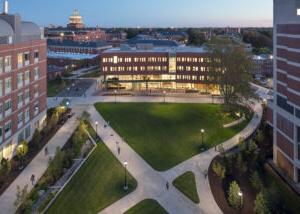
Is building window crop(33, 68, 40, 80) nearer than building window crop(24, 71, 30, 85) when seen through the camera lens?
No

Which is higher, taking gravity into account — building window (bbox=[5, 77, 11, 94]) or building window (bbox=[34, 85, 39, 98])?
building window (bbox=[5, 77, 11, 94])

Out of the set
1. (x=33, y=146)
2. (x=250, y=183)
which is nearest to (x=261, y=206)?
(x=250, y=183)

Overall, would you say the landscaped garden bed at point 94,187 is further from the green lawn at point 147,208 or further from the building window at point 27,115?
the building window at point 27,115

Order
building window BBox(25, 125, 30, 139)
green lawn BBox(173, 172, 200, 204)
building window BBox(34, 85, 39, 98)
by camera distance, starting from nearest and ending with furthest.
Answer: green lawn BBox(173, 172, 200, 204) → building window BBox(25, 125, 30, 139) → building window BBox(34, 85, 39, 98)

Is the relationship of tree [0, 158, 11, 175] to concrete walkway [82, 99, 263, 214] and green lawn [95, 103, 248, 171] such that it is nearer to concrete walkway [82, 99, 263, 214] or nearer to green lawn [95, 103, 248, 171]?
concrete walkway [82, 99, 263, 214]

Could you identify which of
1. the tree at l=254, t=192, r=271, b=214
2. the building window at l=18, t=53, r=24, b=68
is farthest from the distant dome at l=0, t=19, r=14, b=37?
the tree at l=254, t=192, r=271, b=214

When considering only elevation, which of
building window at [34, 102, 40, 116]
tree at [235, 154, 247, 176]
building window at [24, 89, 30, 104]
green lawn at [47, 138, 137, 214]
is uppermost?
building window at [24, 89, 30, 104]

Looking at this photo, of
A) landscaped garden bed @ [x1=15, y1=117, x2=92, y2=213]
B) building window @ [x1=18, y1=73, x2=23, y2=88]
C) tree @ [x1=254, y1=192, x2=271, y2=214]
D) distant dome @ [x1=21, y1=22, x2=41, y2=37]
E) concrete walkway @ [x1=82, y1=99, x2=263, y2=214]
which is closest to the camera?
tree @ [x1=254, y1=192, x2=271, y2=214]
